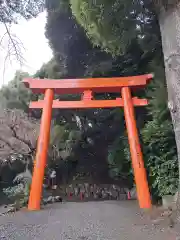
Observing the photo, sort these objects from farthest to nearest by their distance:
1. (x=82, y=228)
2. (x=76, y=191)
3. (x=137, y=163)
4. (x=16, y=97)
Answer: (x=16, y=97) → (x=76, y=191) → (x=137, y=163) → (x=82, y=228)

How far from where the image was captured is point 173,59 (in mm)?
3414

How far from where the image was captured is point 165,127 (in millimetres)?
5852

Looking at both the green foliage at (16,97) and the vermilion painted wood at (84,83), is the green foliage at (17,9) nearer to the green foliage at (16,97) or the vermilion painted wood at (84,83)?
the vermilion painted wood at (84,83)

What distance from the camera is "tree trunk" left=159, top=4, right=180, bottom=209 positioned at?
336cm

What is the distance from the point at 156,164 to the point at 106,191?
4.04 metres

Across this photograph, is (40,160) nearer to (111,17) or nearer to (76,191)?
(111,17)

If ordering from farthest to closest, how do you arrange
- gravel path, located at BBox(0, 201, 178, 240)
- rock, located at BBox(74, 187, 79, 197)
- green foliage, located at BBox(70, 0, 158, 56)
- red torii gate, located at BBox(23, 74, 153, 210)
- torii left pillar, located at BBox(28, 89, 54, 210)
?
rock, located at BBox(74, 187, 79, 197) < red torii gate, located at BBox(23, 74, 153, 210) < torii left pillar, located at BBox(28, 89, 54, 210) < green foliage, located at BBox(70, 0, 158, 56) < gravel path, located at BBox(0, 201, 178, 240)

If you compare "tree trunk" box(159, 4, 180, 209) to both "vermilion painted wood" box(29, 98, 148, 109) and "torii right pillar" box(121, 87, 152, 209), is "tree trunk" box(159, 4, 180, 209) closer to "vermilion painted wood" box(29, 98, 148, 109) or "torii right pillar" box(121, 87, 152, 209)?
"torii right pillar" box(121, 87, 152, 209)

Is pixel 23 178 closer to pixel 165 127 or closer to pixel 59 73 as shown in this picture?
pixel 59 73

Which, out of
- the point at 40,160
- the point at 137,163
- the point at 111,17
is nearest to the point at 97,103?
the point at 137,163

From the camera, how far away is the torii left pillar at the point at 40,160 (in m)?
5.73

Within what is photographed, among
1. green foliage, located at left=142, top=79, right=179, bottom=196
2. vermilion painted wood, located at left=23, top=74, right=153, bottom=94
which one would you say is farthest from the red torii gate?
green foliage, located at left=142, top=79, right=179, bottom=196

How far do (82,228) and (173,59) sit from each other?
8.35 ft

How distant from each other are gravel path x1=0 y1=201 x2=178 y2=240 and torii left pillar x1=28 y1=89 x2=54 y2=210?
856mm
